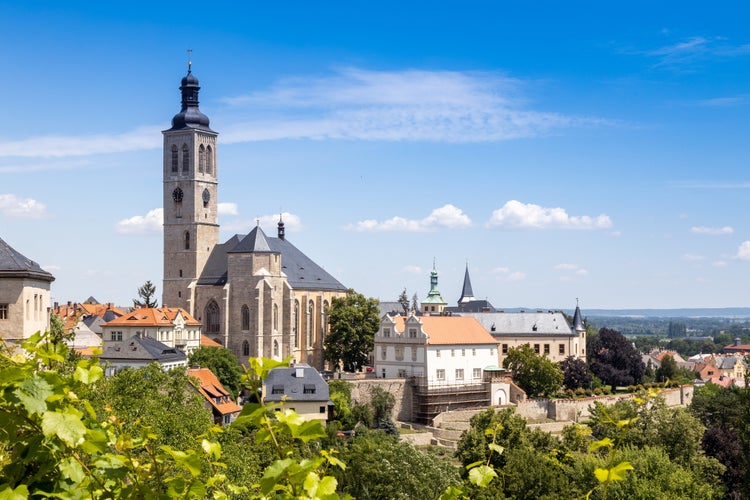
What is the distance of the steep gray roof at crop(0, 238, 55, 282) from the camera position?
3031 centimetres

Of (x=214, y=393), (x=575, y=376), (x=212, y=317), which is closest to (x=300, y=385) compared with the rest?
(x=214, y=393)

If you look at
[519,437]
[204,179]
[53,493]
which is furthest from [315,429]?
[204,179]

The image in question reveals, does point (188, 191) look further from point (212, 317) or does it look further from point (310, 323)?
point (310, 323)

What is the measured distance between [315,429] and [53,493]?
1.45 metres

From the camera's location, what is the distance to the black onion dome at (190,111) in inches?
3728

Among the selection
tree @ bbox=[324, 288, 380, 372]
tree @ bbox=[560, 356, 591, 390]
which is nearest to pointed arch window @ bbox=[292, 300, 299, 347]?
tree @ bbox=[324, 288, 380, 372]

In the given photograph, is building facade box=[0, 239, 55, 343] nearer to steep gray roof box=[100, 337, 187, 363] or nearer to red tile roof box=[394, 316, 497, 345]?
steep gray roof box=[100, 337, 187, 363]

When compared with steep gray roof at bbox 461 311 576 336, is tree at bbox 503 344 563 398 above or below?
below

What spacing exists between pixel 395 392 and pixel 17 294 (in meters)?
43.9

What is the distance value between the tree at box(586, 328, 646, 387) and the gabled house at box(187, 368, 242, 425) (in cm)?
4940

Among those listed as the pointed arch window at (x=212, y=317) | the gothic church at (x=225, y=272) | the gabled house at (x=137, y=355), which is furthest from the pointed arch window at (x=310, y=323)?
the gabled house at (x=137, y=355)

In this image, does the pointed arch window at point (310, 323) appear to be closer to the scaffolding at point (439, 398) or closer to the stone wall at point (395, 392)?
the scaffolding at point (439, 398)

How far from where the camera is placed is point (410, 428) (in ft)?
224

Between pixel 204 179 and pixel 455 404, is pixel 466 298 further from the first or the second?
pixel 455 404
